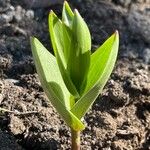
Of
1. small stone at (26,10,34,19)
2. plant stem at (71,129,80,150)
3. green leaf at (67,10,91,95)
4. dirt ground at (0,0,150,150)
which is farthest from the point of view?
small stone at (26,10,34,19)

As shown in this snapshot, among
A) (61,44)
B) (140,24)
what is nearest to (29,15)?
(140,24)

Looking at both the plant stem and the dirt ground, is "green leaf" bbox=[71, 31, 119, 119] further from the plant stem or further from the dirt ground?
the dirt ground

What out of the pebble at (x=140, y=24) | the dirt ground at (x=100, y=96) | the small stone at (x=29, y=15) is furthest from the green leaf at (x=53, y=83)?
the pebble at (x=140, y=24)

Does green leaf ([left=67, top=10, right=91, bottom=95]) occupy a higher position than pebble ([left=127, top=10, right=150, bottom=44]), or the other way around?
green leaf ([left=67, top=10, right=91, bottom=95])

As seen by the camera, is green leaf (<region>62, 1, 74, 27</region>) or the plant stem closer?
green leaf (<region>62, 1, 74, 27</region>)

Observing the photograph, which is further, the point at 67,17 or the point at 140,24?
the point at 140,24

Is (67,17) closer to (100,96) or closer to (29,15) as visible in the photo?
(100,96)

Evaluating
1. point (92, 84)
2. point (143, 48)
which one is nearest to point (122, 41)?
point (143, 48)

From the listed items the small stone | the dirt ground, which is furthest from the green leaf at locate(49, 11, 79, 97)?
the small stone

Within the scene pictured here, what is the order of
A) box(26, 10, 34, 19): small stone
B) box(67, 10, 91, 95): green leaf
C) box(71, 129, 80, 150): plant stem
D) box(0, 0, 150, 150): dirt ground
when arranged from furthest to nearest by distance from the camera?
box(26, 10, 34, 19): small stone < box(0, 0, 150, 150): dirt ground < box(71, 129, 80, 150): plant stem < box(67, 10, 91, 95): green leaf
